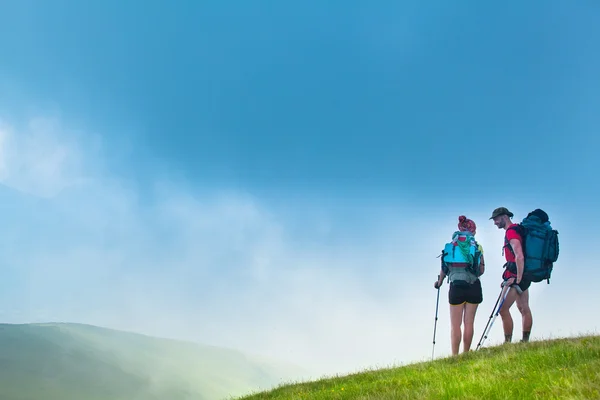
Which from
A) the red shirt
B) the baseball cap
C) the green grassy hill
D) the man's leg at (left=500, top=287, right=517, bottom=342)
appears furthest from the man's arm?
the green grassy hill

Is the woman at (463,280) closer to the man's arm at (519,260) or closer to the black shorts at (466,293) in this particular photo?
the black shorts at (466,293)

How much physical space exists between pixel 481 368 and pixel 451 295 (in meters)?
4.22

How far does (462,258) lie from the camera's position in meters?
11.3

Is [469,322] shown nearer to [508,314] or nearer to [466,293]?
[466,293]

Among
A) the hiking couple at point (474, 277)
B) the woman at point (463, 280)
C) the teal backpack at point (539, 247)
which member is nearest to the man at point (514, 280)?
the hiking couple at point (474, 277)

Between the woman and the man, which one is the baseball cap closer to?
the man

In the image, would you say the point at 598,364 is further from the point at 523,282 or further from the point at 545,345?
the point at 523,282

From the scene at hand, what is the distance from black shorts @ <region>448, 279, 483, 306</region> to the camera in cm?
1112

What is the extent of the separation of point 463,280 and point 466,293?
338 millimetres

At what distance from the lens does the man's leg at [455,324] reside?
11258 millimetres

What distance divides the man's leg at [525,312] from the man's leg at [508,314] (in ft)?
0.52

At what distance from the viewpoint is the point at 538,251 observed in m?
10.7

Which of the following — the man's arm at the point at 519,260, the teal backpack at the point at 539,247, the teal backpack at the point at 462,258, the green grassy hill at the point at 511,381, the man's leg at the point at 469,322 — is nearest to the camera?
the green grassy hill at the point at 511,381

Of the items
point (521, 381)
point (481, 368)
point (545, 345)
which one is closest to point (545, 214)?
point (545, 345)
